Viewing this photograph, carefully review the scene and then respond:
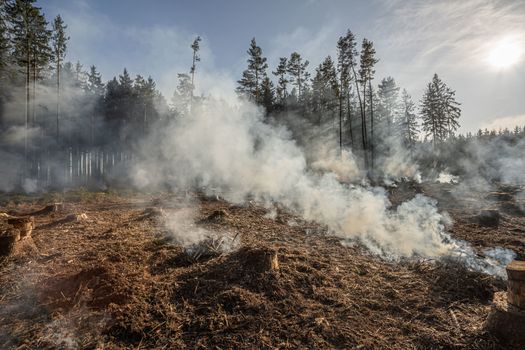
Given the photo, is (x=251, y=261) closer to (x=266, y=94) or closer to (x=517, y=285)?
(x=517, y=285)

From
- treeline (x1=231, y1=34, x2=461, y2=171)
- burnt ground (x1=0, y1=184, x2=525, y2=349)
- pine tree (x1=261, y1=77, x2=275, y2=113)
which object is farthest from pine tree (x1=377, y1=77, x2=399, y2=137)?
Result: burnt ground (x1=0, y1=184, x2=525, y2=349)

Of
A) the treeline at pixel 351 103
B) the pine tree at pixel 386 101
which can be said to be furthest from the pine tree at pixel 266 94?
the pine tree at pixel 386 101

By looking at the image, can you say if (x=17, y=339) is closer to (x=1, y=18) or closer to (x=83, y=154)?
(x=1, y=18)

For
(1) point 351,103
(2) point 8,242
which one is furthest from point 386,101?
(2) point 8,242

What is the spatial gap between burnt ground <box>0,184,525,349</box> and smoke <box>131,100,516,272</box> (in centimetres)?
146

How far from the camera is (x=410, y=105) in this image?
162 ft

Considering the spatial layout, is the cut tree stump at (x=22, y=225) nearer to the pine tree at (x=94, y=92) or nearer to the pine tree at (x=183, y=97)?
the pine tree at (x=183, y=97)

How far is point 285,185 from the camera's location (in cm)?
1524

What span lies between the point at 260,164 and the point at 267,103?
1866cm

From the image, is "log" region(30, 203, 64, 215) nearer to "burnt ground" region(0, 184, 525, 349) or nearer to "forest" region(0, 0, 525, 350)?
"forest" region(0, 0, 525, 350)

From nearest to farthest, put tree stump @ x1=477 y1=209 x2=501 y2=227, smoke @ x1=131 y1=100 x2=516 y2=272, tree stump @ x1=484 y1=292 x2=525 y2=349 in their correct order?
tree stump @ x1=484 y1=292 x2=525 y2=349 < smoke @ x1=131 y1=100 x2=516 y2=272 < tree stump @ x1=477 y1=209 x2=501 y2=227

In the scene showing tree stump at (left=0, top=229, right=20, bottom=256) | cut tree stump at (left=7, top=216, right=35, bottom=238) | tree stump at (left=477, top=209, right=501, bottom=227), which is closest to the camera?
tree stump at (left=0, top=229, right=20, bottom=256)

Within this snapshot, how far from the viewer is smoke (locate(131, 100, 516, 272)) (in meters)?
8.37

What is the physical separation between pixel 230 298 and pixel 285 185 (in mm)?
10945
